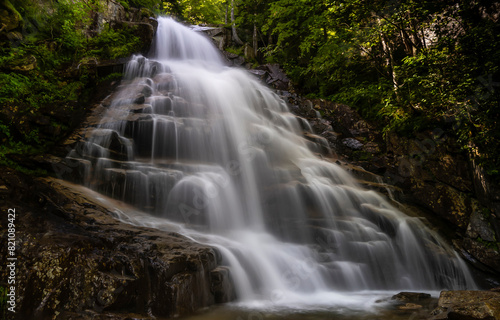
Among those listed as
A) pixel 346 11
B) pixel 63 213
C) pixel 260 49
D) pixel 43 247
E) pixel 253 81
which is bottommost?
pixel 43 247

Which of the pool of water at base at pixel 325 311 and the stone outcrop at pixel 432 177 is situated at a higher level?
the stone outcrop at pixel 432 177

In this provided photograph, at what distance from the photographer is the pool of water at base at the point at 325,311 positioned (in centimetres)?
388

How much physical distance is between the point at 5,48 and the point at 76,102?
197 cm

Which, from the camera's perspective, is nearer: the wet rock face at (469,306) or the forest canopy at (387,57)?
the wet rock face at (469,306)

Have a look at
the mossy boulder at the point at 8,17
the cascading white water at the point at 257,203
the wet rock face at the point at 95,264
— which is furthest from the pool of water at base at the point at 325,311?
the mossy boulder at the point at 8,17

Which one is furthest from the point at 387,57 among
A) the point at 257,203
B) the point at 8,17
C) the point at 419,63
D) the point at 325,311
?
the point at 8,17

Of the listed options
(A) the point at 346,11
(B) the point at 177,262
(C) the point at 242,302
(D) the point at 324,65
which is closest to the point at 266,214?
(C) the point at 242,302

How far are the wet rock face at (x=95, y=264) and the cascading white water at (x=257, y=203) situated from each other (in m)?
0.85

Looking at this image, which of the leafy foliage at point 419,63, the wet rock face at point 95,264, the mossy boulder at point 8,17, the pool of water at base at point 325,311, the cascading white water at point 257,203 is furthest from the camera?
the mossy boulder at point 8,17

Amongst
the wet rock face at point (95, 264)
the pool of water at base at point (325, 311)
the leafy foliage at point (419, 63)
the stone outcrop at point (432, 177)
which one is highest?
the leafy foliage at point (419, 63)

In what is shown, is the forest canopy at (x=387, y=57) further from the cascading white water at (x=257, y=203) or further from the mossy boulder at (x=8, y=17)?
the cascading white water at (x=257, y=203)

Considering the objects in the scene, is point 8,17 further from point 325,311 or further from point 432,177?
point 432,177

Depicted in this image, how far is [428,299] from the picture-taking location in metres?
4.97

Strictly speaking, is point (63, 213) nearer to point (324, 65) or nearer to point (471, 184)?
point (471, 184)
